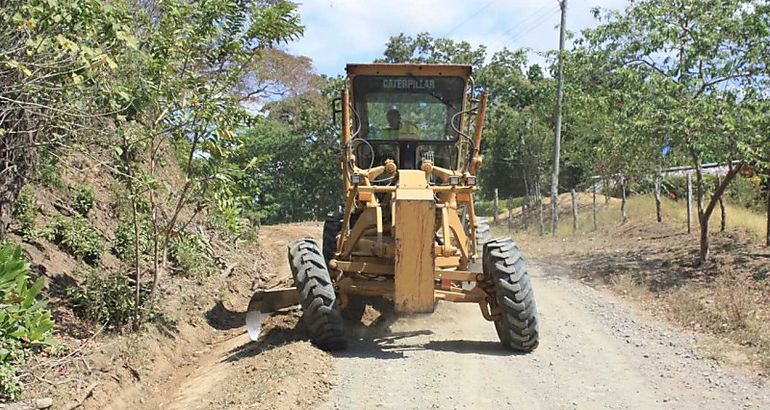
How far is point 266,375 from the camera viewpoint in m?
6.83

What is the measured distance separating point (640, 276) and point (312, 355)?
7.83 m

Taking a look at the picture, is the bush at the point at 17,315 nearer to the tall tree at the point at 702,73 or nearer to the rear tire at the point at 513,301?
the rear tire at the point at 513,301

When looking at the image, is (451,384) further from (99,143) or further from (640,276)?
(640,276)

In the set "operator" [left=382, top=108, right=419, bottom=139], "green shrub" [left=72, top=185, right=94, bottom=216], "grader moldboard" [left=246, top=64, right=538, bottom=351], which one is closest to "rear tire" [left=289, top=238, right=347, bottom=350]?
"grader moldboard" [left=246, top=64, right=538, bottom=351]

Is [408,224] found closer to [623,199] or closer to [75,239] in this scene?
[75,239]

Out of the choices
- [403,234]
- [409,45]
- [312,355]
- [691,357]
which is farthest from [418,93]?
[409,45]

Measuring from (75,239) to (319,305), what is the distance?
3.91 metres

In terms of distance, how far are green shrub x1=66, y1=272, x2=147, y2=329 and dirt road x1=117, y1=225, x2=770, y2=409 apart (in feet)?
3.26

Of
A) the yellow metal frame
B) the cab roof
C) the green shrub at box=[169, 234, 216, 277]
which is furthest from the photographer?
the green shrub at box=[169, 234, 216, 277]

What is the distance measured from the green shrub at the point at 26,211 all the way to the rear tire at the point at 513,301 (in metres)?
5.64

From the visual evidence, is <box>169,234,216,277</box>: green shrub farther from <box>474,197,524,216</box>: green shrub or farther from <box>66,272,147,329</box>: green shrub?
<box>474,197,524,216</box>: green shrub

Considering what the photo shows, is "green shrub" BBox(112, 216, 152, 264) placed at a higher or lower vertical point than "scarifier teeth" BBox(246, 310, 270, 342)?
higher

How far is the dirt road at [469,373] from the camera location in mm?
6438

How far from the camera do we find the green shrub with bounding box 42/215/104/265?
978 cm
